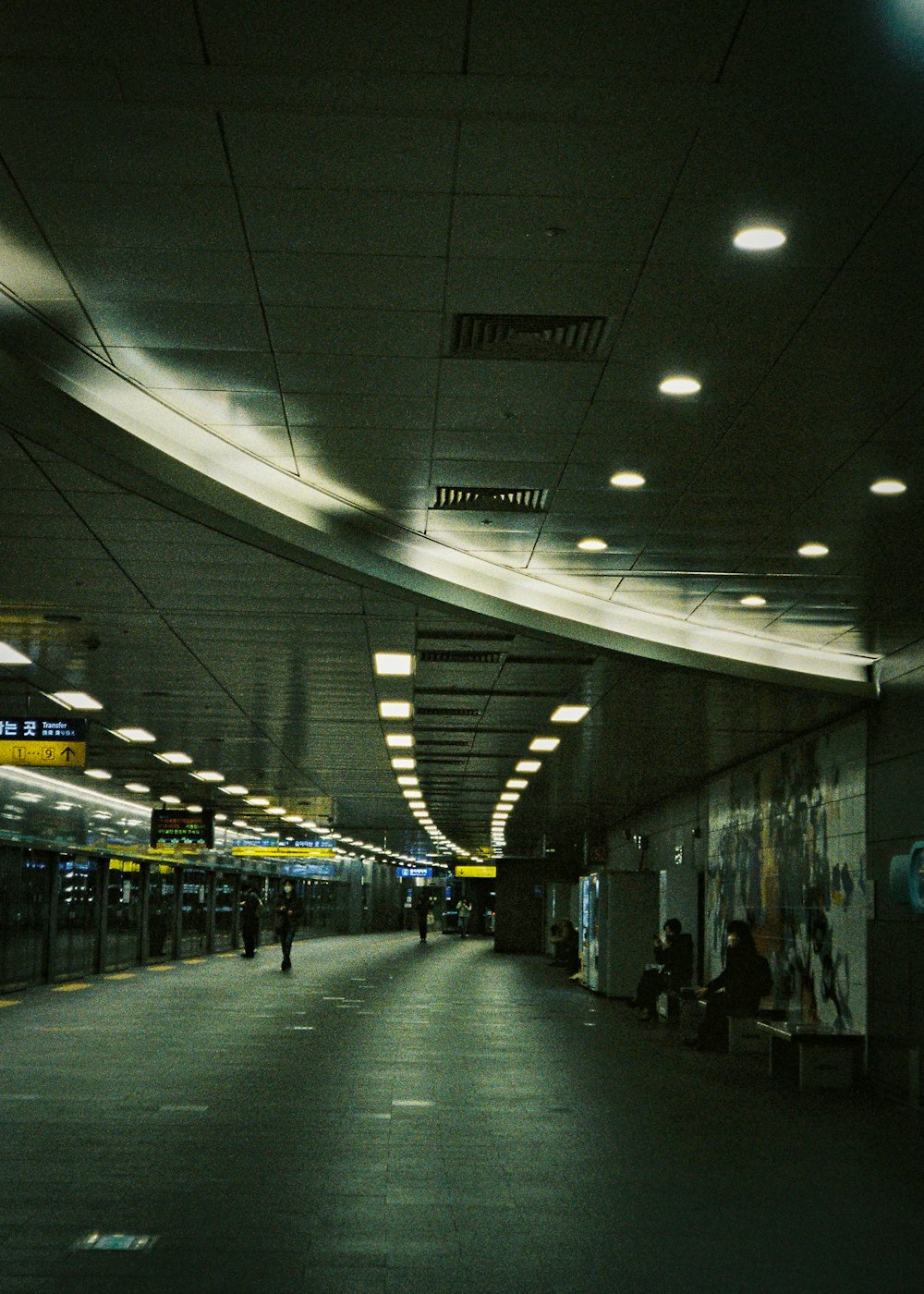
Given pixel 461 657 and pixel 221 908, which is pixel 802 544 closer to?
pixel 461 657

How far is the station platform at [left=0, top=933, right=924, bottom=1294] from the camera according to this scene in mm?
6516

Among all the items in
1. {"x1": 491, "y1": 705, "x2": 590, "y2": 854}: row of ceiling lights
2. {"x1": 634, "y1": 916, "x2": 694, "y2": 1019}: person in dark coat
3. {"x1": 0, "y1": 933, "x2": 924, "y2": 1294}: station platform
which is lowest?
{"x1": 0, "y1": 933, "x2": 924, "y2": 1294}: station platform

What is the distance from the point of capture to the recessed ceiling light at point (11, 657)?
1552 centimetres

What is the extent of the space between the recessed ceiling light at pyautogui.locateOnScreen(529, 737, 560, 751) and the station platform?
515 cm

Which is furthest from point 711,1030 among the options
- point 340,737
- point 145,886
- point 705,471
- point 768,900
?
point 145,886

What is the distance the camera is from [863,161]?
216 inches

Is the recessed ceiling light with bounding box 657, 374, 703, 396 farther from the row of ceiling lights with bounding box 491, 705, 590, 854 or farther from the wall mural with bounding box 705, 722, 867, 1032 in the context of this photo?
the row of ceiling lights with bounding box 491, 705, 590, 854

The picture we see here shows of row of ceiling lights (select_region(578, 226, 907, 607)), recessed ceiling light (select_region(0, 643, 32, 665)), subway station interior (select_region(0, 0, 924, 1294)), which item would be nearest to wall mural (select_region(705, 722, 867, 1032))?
subway station interior (select_region(0, 0, 924, 1294))

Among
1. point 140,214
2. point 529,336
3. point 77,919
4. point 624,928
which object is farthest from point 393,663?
point 77,919

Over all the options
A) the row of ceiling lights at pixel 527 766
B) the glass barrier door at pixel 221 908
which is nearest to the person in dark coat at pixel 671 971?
the row of ceiling lights at pixel 527 766

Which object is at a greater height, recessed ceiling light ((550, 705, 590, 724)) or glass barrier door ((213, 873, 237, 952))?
recessed ceiling light ((550, 705, 590, 724))

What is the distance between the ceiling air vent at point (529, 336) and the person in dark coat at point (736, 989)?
10631 millimetres

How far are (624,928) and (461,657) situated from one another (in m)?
12.1

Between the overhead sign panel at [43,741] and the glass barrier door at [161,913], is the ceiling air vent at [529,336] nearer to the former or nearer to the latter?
the overhead sign panel at [43,741]
